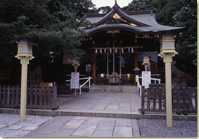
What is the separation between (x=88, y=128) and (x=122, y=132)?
0.83 meters

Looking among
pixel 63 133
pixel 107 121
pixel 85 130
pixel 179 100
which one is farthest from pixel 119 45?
pixel 63 133

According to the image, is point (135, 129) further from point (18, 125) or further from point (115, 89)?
point (115, 89)

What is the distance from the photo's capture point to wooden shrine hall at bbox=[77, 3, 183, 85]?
11538 mm

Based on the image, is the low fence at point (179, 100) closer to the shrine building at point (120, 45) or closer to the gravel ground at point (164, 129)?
the gravel ground at point (164, 129)

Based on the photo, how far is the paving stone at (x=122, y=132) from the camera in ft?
10.6

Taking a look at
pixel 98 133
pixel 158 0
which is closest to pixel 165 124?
pixel 98 133

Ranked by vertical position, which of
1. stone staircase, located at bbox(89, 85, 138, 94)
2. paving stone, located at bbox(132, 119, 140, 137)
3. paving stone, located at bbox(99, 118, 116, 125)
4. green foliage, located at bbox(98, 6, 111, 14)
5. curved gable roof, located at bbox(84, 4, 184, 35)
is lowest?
paving stone, located at bbox(132, 119, 140, 137)

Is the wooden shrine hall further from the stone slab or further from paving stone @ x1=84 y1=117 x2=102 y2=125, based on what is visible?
the stone slab

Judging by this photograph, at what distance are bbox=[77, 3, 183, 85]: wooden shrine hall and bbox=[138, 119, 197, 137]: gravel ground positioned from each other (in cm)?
731

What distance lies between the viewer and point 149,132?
3402mm

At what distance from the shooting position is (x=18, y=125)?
3.93 metres

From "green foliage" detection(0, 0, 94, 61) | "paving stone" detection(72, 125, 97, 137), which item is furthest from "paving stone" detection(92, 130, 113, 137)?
"green foliage" detection(0, 0, 94, 61)

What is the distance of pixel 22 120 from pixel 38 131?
1.14 m

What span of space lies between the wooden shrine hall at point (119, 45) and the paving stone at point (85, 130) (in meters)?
8.04
